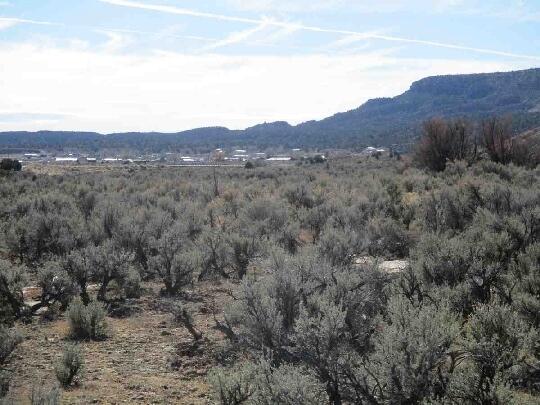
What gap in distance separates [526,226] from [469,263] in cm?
390

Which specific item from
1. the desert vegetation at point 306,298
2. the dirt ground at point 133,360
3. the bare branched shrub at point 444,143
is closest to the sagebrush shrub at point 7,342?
the desert vegetation at point 306,298

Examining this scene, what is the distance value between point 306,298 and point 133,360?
3120 millimetres

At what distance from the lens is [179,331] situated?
9664mm

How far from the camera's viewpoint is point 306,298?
8039mm

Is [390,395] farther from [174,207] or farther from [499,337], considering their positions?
[174,207]

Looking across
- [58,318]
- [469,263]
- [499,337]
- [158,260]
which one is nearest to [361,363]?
[499,337]

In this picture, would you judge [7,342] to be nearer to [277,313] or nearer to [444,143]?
[277,313]

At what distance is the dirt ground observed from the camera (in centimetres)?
698

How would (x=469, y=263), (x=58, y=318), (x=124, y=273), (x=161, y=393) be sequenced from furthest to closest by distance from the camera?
(x=124, y=273), (x=58, y=318), (x=469, y=263), (x=161, y=393)

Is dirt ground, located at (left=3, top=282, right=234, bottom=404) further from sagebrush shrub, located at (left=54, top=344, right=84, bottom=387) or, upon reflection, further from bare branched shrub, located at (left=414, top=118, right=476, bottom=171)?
bare branched shrub, located at (left=414, top=118, right=476, bottom=171)

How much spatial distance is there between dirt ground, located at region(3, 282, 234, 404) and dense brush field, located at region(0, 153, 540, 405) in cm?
4

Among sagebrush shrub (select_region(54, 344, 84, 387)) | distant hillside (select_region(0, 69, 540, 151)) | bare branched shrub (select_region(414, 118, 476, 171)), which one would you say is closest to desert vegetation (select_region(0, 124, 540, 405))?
sagebrush shrub (select_region(54, 344, 84, 387))

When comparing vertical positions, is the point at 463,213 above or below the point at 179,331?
above

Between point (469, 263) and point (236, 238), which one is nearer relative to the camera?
point (469, 263)
